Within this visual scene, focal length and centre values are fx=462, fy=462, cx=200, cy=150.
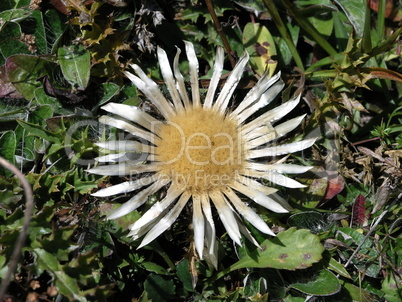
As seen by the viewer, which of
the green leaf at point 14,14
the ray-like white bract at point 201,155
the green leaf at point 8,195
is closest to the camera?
the green leaf at point 8,195

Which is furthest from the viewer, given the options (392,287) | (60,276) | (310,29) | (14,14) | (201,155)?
(310,29)

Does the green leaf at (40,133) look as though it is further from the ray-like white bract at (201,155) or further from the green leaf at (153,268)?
the green leaf at (153,268)

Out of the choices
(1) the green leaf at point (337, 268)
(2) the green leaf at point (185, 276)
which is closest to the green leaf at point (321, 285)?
(1) the green leaf at point (337, 268)

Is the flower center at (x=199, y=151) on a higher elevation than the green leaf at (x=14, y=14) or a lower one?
lower

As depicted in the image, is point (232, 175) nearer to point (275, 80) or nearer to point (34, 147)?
point (275, 80)

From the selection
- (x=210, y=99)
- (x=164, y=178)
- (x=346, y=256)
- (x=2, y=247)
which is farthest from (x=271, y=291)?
(x=2, y=247)

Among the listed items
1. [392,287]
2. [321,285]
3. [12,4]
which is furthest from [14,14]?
[392,287]

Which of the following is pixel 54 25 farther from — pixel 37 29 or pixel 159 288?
pixel 159 288
